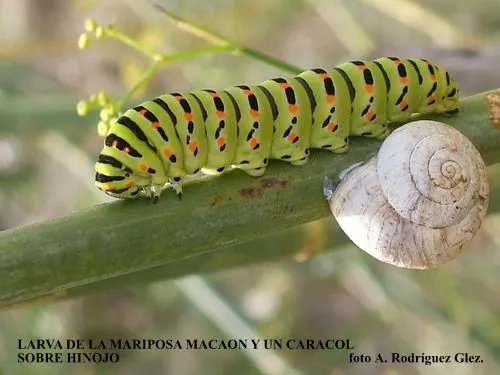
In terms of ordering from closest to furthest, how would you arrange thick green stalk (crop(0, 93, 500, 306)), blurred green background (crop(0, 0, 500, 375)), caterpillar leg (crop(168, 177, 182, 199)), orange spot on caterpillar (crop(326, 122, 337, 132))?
thick green stalk (crop(0, 93, 500, 306)), caterpillar leg (crop(168, 177, 182, 199)), orange spot on caterpillar (crop(326, 122, 337, 132)), blurred green background (crop(0, 0, 500, 375))

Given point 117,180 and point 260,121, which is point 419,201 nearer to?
point 260,121

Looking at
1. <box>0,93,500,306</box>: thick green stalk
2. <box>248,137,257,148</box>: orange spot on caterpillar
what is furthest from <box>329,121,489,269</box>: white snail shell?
<box>248,137,257,148</box>: orange spot on caterpillar

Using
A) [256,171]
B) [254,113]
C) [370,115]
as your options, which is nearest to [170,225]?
[256,171]

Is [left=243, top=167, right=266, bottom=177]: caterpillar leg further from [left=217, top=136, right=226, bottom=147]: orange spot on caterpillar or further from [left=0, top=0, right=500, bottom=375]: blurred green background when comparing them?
[left=0, top=0, right=500, bottom=375]: blurred green background

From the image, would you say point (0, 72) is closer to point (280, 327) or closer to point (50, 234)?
point (280, 327)

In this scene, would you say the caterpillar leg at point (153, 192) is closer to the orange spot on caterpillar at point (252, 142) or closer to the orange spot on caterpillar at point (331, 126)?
the orange spot on caterpillar at point (252, 142)

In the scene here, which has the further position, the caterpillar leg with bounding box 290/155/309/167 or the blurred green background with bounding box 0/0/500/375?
the blurred green background with bounding box 0/0/500/375
